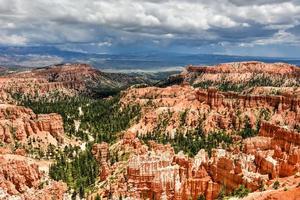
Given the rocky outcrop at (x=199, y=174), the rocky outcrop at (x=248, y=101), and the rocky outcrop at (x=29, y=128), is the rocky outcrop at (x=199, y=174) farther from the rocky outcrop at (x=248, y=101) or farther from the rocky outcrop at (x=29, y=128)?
the rocky outcrop at (x=248, y=101)

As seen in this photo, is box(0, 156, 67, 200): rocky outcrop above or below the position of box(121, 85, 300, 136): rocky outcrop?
below

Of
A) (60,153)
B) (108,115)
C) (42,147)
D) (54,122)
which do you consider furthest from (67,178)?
(108,115)

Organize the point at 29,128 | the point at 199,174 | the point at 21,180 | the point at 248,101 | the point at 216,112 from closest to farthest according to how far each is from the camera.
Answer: the point at 199,174, the point at 21,180, the point at 29,128, the point at 216,112, the point at 248,101

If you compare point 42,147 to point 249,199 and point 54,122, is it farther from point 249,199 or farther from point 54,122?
point 249,199

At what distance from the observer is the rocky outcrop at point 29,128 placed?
136 metres

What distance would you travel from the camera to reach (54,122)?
484ft

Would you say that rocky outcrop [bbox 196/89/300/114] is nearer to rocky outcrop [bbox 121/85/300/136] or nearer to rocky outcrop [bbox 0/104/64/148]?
rocky outcrop [bbox 121/85/300/136]

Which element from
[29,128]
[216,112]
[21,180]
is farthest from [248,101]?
[21,180]

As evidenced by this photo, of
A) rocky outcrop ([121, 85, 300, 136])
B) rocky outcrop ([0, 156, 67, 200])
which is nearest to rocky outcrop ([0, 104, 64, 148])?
rocky outcrop ([121, 85, 300, 136])

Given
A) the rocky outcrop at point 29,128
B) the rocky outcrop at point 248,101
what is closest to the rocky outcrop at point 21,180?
the rocky outcrop at point 29,128

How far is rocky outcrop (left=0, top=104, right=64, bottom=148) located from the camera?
136m

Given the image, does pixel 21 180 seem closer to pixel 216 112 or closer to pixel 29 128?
pixel 29 128

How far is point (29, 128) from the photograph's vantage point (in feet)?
466

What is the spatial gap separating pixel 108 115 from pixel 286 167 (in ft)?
391
